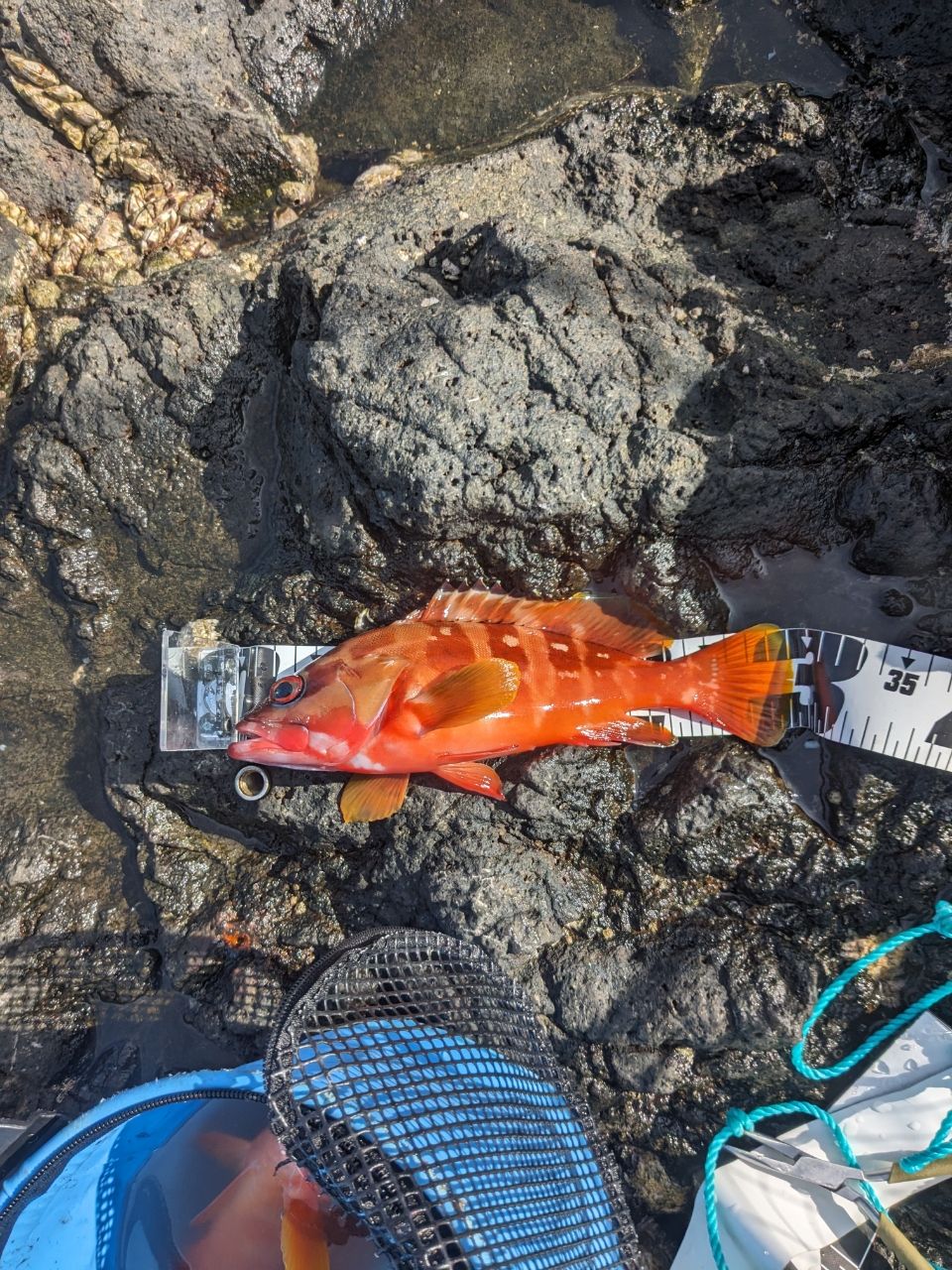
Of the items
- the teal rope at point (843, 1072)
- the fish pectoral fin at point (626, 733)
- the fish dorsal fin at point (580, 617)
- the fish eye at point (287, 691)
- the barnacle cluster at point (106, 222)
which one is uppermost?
the barnacle cluster at point (106, 222)

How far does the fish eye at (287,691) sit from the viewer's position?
355 cm

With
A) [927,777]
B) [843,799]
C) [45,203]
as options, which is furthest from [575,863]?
[45,203]

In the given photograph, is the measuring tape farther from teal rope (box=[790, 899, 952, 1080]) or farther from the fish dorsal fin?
teal rope (box=[790, 899, 952, 1080])

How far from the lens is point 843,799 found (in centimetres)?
364

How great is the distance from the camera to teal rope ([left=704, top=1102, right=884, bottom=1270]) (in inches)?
131

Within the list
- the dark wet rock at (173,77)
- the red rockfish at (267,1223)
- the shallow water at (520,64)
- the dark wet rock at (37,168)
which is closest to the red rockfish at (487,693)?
the red rockfish at (267,1223)

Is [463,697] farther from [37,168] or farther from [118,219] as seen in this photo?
[37,168]

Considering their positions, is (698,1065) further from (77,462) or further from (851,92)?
(851,92)

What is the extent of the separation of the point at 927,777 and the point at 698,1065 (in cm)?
173

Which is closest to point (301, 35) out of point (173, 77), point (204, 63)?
point (204, 63)

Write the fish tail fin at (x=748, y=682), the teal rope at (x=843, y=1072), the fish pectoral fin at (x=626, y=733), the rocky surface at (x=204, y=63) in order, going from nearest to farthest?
the teal rope at (x=843, y=1072) → the fish tail fin at (x=748, y=682) → the fish pectoral fin at (x=626, y=733) → the rocky surface at (x=204, y=63)

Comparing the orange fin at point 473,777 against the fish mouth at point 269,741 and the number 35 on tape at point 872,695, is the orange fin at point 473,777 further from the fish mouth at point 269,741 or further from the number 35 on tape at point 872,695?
the number 35 on tape at point 872,695

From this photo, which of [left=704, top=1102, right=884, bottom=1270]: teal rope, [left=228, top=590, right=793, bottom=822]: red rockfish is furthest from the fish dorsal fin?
[left=704, top=1102, right=884, bottom=1270]: teal rope

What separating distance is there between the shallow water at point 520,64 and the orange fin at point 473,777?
3.66 meters
